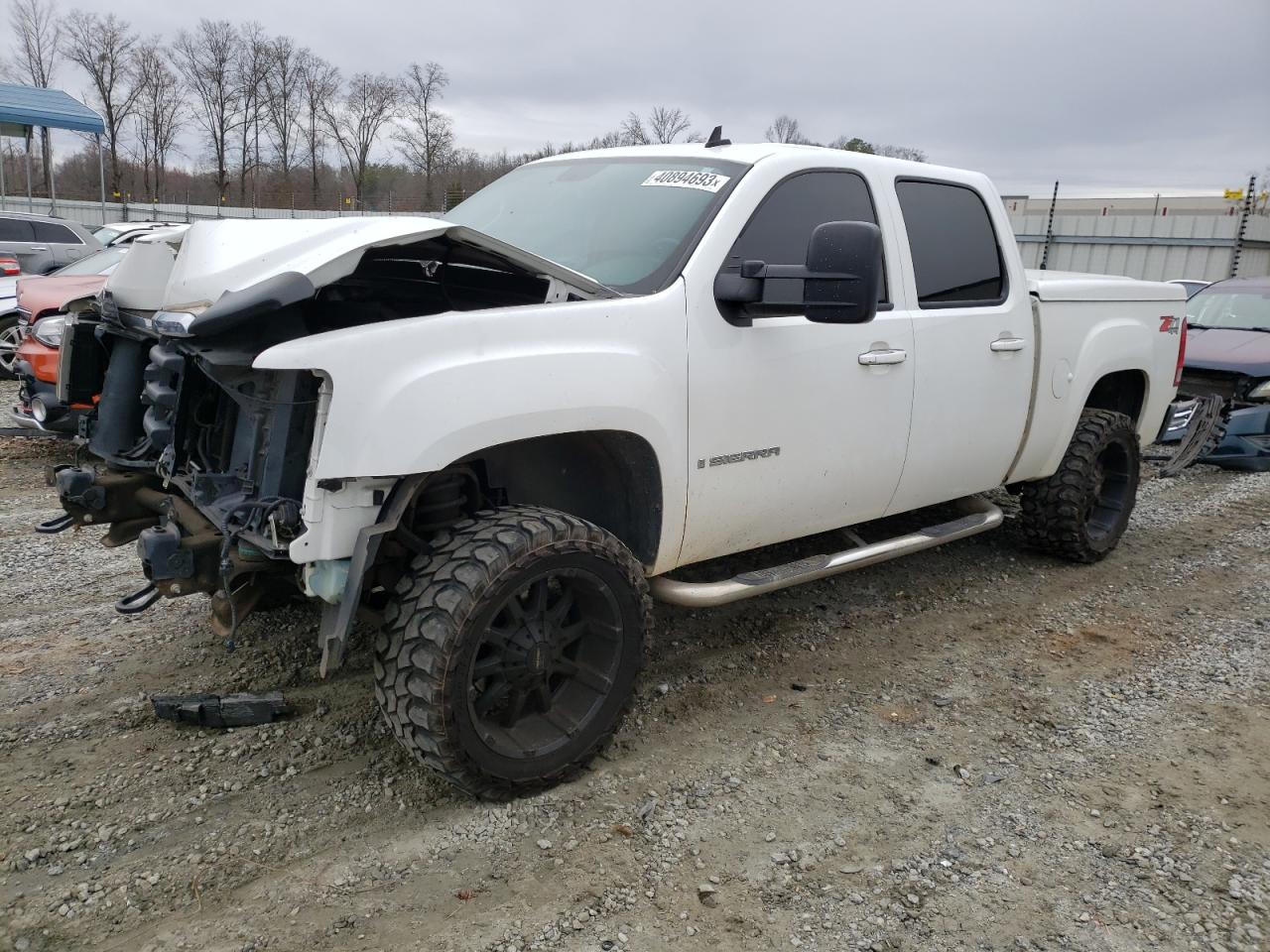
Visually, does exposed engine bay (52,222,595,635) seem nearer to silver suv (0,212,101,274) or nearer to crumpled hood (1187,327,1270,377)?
crumpled hood (1187,327,1270,377)

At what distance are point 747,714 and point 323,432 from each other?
1985 millimetres

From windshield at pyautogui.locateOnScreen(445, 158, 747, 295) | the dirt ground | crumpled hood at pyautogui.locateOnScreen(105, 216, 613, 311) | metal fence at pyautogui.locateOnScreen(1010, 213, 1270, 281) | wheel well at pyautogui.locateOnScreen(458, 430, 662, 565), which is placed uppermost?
metal fence at pyautogui.locateOnScreen(1010, 213, 1270, 281)

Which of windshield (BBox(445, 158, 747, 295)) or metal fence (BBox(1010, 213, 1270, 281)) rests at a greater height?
metal fence (BBox(1010, 213, 1270, 281))

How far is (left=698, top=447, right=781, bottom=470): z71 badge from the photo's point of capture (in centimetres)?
328

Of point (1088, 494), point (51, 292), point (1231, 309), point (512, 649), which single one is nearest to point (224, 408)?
point (512, 649)

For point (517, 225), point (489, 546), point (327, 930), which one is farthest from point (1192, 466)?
point (327, 930)

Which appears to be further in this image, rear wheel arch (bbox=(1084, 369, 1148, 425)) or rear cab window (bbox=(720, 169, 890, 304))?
rear wheel arch (bbox=(1084, 369, 1148, 425))

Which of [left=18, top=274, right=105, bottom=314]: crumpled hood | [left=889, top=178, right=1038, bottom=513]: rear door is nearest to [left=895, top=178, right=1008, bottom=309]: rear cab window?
[left=889, top=178, right=1038, bottom=513]: rear door

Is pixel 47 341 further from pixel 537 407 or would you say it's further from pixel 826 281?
pixel 826 281

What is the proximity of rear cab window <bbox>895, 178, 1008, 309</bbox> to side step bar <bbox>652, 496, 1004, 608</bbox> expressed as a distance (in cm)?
105

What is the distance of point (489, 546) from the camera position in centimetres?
275

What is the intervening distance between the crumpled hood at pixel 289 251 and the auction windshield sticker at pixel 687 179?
2.30 feet

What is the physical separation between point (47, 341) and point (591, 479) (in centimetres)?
453

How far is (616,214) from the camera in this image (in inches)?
142
